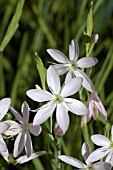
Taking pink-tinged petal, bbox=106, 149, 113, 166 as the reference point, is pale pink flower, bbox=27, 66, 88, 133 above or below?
above

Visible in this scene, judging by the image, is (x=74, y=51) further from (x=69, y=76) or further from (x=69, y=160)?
(x=69, y=160)

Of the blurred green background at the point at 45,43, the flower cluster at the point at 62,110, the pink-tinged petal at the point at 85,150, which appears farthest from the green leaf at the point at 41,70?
the blurred green background at the point at 45,43

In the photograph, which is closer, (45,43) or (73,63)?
(73,63)

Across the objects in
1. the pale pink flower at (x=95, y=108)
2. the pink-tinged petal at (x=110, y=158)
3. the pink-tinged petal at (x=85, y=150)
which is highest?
the pale pink flower at (x=95, y=108)

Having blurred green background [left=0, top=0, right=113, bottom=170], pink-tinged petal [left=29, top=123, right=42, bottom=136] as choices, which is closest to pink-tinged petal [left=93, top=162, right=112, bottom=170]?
pink-tinged petal [left=29, top=123, right=42, bottom=136]

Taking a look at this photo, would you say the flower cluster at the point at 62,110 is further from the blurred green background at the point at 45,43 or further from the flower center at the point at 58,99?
the blurred green background at the point at 45,43

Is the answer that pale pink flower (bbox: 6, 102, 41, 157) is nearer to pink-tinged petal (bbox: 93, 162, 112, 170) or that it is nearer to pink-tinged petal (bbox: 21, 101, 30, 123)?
pink-tinged petal (bbox: 21, 101, 30, 123)

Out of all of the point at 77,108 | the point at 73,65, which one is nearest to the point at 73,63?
the point at 73,65
